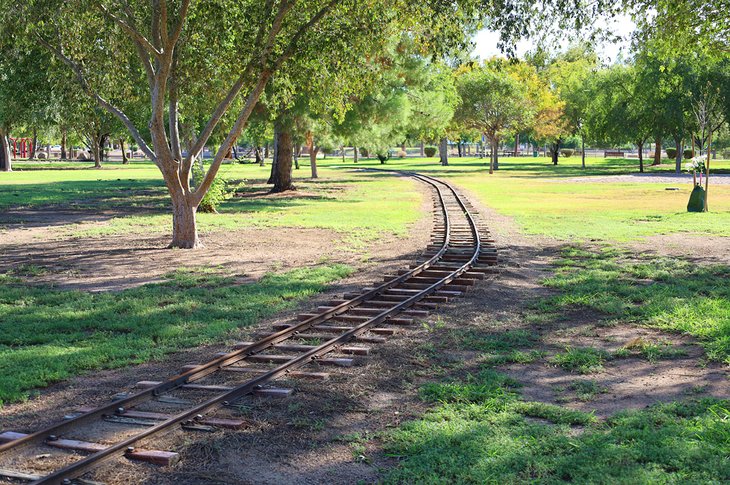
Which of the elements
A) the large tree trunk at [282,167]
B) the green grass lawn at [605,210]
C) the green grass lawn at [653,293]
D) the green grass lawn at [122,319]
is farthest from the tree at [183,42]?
the large tree trunk at [282,167]

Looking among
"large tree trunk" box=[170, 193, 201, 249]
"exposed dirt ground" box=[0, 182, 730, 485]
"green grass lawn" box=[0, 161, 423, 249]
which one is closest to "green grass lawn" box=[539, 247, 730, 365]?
"exposed dirt ground" box=[0, 182, 730, 485]

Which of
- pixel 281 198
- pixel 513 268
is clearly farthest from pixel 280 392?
pixel 281 198

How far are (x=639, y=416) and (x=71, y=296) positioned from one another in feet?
29.0

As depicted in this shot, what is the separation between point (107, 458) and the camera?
17.5 ft

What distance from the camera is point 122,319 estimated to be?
34.0 feet

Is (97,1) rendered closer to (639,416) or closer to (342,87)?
(342,87)

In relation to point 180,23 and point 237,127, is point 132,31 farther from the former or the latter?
point 237,127

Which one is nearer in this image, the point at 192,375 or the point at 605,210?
the point at 192,375

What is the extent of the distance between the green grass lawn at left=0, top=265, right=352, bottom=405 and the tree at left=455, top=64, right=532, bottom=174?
5448 centimetres

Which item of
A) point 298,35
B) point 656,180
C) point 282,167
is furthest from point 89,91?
point 656,180

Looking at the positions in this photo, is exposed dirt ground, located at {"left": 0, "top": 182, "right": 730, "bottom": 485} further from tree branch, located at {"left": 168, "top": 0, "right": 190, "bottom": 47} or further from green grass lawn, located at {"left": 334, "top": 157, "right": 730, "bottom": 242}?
green grass lawn, located at {"left": 334, "top": 157, "right": 730, "bottom": 242}

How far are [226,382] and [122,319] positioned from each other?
11.7 ft

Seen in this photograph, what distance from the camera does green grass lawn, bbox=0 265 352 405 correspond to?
8.18m

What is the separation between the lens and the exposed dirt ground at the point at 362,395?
Answer: 17.7 feet
